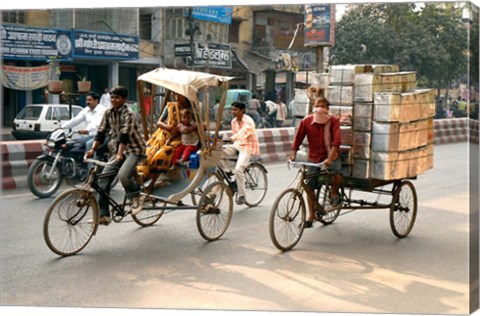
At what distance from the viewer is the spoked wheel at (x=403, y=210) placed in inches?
295

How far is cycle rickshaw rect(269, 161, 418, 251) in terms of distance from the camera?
671cm

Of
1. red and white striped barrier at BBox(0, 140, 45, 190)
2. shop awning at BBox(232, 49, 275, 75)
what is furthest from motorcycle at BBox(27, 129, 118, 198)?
shop awning at BBox(232, 49, 275, 75)

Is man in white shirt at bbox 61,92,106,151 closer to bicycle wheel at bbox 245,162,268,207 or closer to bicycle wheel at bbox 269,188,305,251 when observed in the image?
bicycle wheel at bbox 245,162,268,207

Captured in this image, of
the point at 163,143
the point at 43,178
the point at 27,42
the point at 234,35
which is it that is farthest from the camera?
the point at 234,35

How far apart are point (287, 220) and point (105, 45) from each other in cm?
1532

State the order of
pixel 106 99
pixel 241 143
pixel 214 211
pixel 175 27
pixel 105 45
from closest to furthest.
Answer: pixel 214 211 → pixel 241 143 → pixel 106 99 → pixel 105 45 → pixel 175 27

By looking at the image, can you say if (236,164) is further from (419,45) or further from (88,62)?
(88,62)

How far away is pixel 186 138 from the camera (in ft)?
24.6

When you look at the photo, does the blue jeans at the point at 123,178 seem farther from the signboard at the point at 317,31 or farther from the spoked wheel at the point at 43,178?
the signboard at the point at 317,31

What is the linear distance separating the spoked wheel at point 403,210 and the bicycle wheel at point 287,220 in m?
1.17

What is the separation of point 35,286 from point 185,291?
3.96 ft

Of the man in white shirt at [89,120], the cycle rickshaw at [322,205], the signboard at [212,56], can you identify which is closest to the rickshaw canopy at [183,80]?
the cycle rickshaw at [322,205]

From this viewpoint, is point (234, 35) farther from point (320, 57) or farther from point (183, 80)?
point (183, 80)

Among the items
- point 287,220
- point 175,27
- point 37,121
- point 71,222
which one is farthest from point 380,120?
point 175,27
